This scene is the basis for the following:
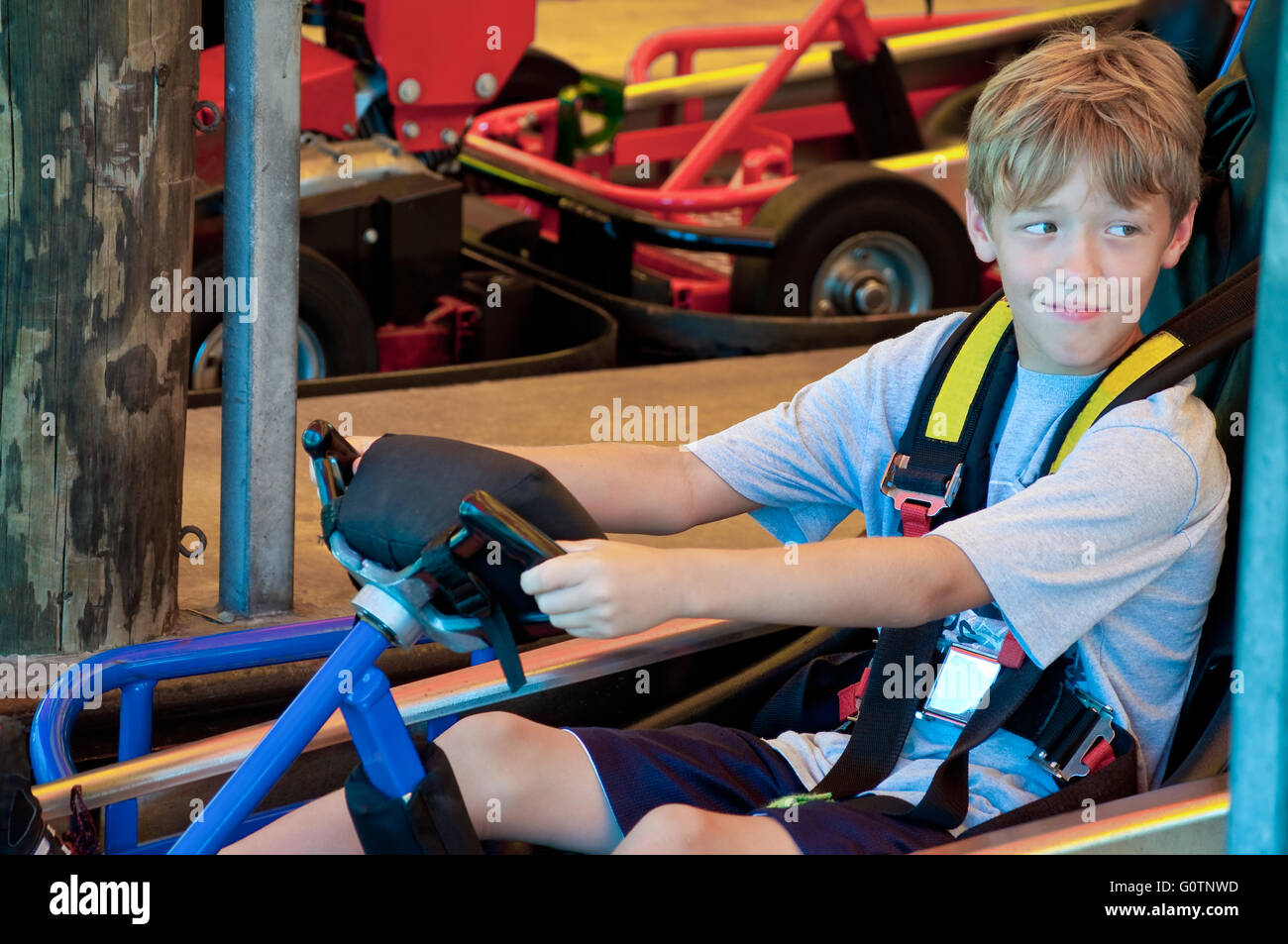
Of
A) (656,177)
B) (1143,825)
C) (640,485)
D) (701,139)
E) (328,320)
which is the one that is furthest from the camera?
(656,177)

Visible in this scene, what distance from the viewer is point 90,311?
1642mm

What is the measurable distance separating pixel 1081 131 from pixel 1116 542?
0.32 meters

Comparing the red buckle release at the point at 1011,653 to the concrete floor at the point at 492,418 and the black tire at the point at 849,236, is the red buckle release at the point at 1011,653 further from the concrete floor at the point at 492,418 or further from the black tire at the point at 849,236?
the black tire at the point at 849,236

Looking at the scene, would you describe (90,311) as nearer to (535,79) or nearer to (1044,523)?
(1044,523)

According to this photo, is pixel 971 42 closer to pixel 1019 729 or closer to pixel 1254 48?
pixel 1254 48

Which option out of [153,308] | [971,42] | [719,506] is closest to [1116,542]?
[719,506]

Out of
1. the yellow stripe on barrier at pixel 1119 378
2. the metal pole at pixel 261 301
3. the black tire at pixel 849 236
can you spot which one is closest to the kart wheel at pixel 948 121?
Result: the black tire at pixel 849 236

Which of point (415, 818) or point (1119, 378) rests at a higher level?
point (1119, 378)

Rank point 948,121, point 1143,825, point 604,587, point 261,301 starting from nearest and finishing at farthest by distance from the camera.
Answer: point 604,587
point 1143,825
point 261,301
point 948,121

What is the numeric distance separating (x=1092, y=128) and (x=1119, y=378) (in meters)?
0.20

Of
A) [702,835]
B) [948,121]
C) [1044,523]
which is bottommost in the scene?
[702,835]

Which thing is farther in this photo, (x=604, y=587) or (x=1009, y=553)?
(x=1009, y=553)

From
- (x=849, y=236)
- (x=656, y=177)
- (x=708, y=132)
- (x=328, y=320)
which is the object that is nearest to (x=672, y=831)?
(x=328, y=320)
